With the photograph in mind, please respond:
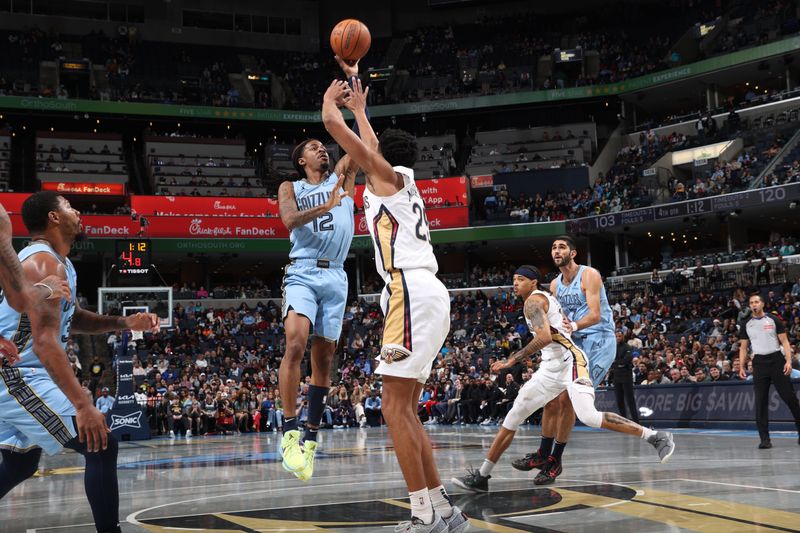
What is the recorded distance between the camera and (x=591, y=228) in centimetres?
3831

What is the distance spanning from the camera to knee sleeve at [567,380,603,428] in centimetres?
749

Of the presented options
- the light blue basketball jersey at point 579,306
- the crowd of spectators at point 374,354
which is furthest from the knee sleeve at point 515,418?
the crowd of spectators at point 374,354

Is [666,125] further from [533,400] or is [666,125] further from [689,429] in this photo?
[533,400]

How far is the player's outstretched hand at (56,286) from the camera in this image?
4188mm

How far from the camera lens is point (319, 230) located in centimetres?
670

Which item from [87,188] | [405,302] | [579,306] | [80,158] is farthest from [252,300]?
[405,302]

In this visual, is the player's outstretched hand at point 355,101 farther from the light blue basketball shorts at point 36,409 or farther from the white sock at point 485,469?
the white sock at point 485,469

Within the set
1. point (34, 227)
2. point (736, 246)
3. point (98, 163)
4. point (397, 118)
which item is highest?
point (397, 118)

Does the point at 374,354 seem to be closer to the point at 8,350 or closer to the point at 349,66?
the point at 349,66

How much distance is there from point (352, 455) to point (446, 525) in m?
7.38

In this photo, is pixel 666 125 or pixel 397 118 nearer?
pixel 666 125

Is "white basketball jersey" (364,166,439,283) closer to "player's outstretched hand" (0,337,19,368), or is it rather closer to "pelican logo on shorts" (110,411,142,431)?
"player's outstretched hand" (0,337,19,368)

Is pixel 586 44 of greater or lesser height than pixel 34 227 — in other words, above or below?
above

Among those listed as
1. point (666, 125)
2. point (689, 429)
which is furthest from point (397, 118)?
point (689, 429)
